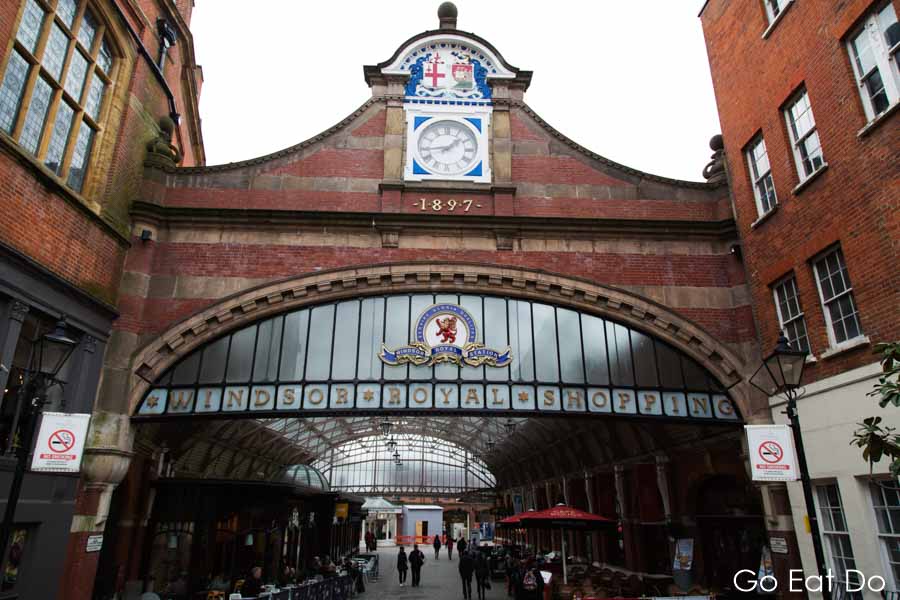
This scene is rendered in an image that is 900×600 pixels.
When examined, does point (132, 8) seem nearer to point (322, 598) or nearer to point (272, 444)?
point (322, 598)

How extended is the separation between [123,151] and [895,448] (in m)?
14.6

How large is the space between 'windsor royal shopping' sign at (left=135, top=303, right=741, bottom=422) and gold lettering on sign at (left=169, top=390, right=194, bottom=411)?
0.02 metres

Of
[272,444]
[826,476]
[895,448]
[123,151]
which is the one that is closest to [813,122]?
[826,476]

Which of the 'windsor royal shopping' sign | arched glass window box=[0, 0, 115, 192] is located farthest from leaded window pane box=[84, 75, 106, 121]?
the 'windsor royal shopping' sign

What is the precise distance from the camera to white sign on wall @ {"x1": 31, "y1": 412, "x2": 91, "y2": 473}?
24.8ft

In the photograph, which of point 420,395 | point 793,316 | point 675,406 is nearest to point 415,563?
point 420,395

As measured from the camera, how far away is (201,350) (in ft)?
41.8

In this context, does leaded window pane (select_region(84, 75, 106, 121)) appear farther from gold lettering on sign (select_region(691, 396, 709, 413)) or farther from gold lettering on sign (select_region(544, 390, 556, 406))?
gold lettering on sign (select_region(691, 396, 709, 413))

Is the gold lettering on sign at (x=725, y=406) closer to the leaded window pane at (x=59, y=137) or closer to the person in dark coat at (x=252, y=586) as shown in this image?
the person in dark coat at (x=252, y=586)

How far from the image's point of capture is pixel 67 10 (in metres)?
11.2

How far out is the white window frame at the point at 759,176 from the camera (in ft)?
41.3

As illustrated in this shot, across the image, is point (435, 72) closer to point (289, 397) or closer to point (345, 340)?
point (345, 340)

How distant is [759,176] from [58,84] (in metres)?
14.4

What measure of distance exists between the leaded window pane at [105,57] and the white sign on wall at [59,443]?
844cm
